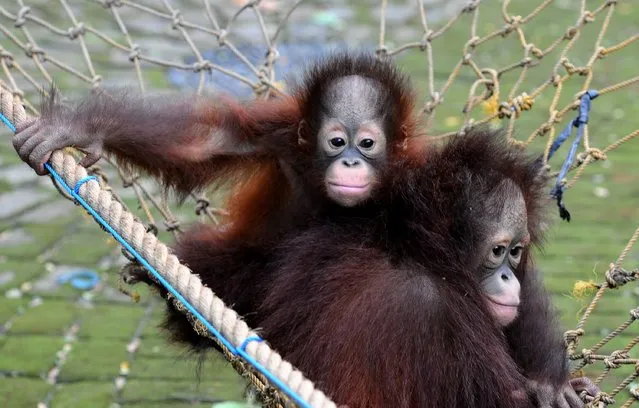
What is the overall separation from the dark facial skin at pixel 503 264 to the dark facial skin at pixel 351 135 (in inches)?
20.5

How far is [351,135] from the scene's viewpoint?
133 inches

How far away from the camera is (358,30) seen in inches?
356

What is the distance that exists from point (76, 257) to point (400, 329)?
288 centimetres

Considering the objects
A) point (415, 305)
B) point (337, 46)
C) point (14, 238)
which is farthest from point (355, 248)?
point (337, 46)

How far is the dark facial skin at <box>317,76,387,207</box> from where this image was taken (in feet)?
10.6

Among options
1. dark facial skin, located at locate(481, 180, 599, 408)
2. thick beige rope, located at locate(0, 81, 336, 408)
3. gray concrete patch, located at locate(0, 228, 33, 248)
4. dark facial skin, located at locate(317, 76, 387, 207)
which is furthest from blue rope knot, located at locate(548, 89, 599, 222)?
gray concrete patch, located at locate(0, 228, 33, 248)

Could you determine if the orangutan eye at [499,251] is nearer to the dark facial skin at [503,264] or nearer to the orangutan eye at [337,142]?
the dark facial skin at [503,264]

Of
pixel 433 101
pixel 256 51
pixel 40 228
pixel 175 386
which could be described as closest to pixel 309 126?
pixel 433 101

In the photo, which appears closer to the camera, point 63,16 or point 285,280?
point 285,280

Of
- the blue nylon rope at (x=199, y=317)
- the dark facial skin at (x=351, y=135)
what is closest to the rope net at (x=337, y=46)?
the dark facial skin at (x=351, y=135)

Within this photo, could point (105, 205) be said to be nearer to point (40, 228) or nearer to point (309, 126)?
point (309, 126)

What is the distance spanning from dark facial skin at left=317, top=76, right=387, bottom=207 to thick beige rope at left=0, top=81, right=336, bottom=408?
95 cm

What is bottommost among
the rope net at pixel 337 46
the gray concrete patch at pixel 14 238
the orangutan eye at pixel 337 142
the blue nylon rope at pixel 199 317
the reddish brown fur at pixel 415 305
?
the gray concrete patch at pixel 14 238

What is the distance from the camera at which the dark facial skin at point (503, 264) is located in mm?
2869
